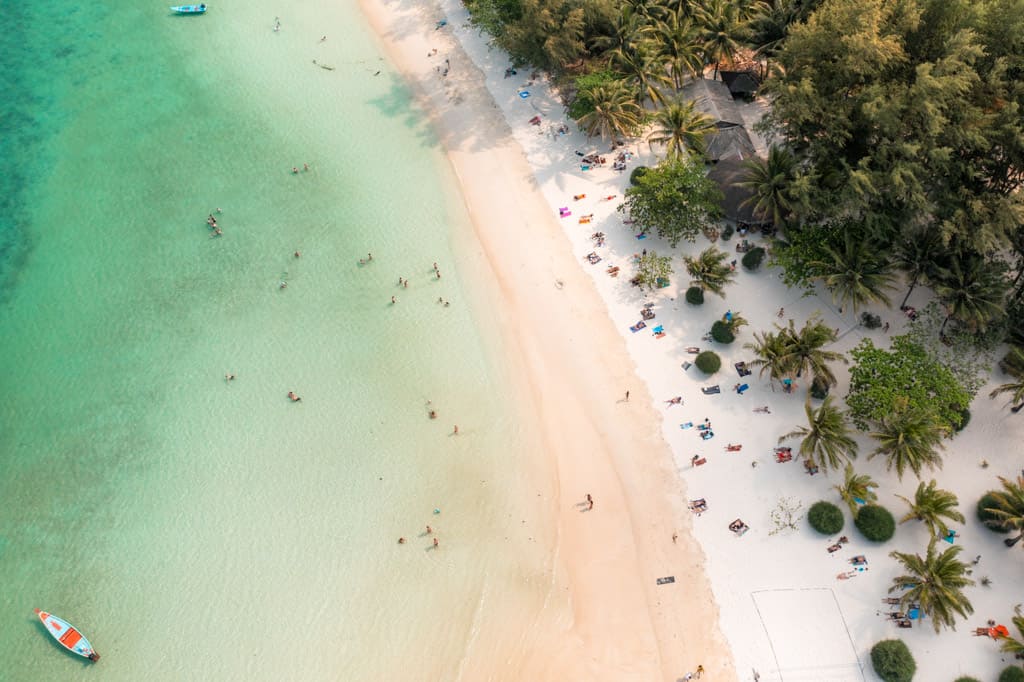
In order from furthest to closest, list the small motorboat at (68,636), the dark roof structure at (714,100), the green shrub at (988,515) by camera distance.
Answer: the dark roof structure at (714,100), the small motorboat at (68,636), the green shrub at (988,515)

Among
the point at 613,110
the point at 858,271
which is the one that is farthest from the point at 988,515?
the point at 613,110

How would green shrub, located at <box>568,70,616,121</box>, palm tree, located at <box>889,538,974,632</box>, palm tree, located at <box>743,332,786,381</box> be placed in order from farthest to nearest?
1. green shrub, located at <box>568,70,616,121</box>
2. palm tree, located at <box>743,332,786,381</box>
3. palm tree, located at <box>889,538,974,632</box>

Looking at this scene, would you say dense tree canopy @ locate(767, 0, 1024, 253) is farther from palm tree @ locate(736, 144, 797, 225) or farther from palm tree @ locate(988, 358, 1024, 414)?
palm tree @ locate(988, 358, 1024, 414)

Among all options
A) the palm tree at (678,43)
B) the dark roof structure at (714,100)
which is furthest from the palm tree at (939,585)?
the palm tree at (678,43)

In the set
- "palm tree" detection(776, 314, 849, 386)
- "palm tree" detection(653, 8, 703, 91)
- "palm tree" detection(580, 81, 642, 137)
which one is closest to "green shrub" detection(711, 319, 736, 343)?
"palm tree" detection(776, 314, 849, 386)

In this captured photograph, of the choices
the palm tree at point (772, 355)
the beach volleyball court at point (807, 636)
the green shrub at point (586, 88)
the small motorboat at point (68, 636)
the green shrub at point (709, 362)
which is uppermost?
the green shrub at point (586, 88)

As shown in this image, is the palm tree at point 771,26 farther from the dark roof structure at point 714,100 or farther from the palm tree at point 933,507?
the palm tree at point 933,507

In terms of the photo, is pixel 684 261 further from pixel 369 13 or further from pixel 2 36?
pixel 2 36

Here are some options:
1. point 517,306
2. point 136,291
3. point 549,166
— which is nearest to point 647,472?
point 517,306
